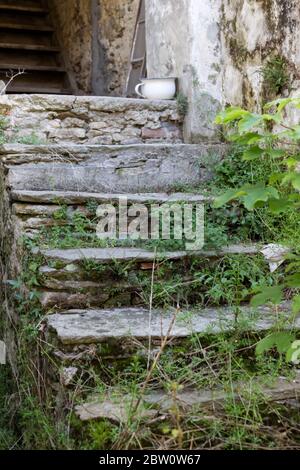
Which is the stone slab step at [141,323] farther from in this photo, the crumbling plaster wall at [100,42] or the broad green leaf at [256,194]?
the crumbling plaster wall at [100,42]

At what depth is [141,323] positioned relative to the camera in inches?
115

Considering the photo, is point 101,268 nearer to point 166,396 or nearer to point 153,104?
point 166,396

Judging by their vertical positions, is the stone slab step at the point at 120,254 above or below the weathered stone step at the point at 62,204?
below

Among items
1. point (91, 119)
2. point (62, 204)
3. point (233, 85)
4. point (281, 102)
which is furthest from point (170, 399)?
point (233, 85)

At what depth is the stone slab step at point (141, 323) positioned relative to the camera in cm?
273

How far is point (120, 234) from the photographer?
142 inches

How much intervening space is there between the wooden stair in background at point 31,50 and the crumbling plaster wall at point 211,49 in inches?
110

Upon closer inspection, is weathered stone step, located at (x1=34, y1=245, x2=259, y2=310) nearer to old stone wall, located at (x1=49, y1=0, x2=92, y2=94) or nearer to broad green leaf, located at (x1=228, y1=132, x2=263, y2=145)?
broad green leaf, located at (x1=228, y1=132, x2=263, y2=145)

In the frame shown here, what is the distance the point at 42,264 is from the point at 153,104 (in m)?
1.93

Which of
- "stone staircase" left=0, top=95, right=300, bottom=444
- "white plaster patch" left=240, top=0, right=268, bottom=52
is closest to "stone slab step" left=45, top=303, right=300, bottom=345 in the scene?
"stone staircase" left=0, top=95, right=300, bottom=444

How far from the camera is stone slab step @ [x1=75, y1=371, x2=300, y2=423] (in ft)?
7.67

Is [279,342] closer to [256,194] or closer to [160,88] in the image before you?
[256,194]

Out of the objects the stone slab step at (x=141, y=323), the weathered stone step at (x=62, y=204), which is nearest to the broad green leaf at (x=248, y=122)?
the stone slab step at (x=141, y=323)
